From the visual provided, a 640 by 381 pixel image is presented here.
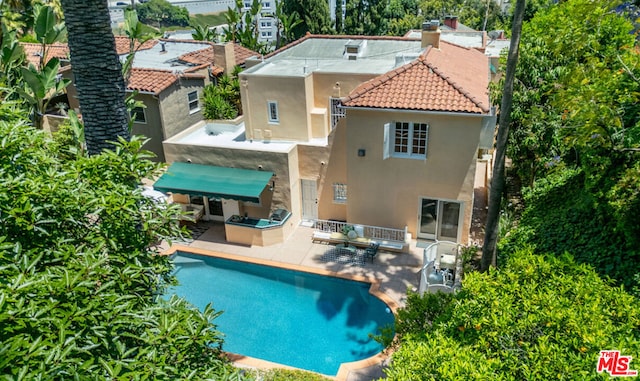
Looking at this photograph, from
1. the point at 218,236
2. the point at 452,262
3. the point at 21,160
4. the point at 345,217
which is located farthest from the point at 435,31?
the point at 21,160

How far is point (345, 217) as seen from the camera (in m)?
32.1

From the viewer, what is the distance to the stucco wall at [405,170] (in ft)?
86.3

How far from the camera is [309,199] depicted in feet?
106

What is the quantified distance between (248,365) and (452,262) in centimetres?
1298

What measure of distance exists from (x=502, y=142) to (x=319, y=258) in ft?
47.3

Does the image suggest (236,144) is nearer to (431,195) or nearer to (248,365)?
(431,195)

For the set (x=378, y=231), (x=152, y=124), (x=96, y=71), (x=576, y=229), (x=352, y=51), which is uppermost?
(x=96, y=71)

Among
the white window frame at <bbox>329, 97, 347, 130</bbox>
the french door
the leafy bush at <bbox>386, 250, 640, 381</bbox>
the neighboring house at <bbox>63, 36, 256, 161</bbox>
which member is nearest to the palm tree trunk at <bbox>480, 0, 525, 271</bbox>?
the leafy bush at <bbox>386, 250, 640, 381</bbox>

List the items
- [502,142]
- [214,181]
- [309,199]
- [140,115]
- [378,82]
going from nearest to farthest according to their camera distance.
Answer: [502,142] < [378,82] < [214,181] < [309,199] < [140,115]

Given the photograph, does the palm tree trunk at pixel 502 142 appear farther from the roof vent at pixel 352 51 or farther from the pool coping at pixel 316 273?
the roof vent at pixel 352 51

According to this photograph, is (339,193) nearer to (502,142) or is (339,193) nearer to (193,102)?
(502,142)

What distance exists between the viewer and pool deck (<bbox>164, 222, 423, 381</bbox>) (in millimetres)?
26312

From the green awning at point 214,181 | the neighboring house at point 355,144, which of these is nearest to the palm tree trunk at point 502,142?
the neighboring house at point 355,144

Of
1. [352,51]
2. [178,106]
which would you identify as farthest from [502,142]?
[178,106]
